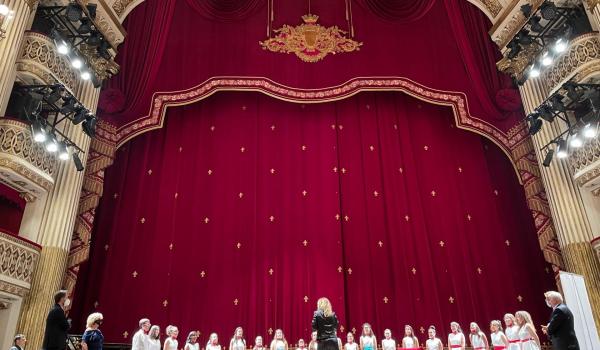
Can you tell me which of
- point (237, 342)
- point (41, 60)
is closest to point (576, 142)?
point (237, 342)

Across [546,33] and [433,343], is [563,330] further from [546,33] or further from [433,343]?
[546,33]

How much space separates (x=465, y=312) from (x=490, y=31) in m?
5.53

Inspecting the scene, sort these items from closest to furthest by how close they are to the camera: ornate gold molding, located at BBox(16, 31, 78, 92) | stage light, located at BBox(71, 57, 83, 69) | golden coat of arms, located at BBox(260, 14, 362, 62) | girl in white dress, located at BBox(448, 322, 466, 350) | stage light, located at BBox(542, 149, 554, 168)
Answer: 1. ornate gold molding, located at BBox(16, 31, 78, 92)
2. stage light, located at BBox(71, 57, 83, 69)
3. stage light, located at BBox(542, 149, 554, 168)
4. girl in white dress, located at BBox(448, 322, 466, 350)
5. golden coat of arms, located at BBox(260, 14, 362, 62)

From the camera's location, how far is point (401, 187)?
10.4 metres

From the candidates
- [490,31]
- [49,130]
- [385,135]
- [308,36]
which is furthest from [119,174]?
[490,31]

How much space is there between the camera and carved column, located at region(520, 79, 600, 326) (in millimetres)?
7340

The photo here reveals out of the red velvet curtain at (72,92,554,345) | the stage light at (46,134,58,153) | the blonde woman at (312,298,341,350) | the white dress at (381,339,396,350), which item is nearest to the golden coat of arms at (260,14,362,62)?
the red velvet curtain at (72,92,554,345)

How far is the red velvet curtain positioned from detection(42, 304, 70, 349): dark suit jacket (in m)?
4.63

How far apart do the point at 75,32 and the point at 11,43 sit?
6.19ft

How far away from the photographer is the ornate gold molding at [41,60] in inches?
286

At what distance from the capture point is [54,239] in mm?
7480

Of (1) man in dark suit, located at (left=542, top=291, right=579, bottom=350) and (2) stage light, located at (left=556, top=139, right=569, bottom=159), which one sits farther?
(2) stage light, located at (left=556, top=139, right=569, bottom=159)

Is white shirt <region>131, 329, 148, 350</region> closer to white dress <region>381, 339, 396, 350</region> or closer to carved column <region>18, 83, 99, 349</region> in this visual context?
carved column <region>18, 83, 99, 349</region>

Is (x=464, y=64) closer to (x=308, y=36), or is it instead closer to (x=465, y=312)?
(x=308, y=36)
